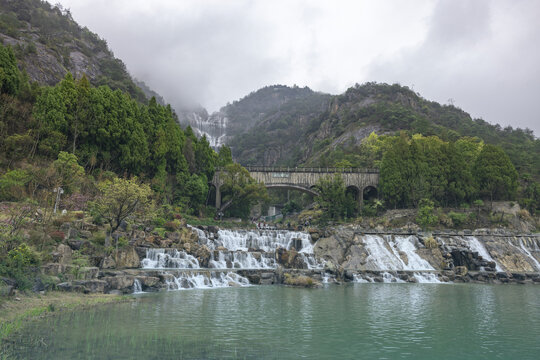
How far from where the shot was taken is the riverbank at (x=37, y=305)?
1016 centimetres

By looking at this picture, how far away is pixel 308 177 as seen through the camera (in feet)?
178

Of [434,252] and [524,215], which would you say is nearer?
[434,252]

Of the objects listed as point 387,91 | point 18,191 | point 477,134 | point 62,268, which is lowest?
point 62,268

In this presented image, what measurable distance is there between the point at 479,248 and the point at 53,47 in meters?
70.5

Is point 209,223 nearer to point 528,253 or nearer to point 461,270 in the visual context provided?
point 461,270

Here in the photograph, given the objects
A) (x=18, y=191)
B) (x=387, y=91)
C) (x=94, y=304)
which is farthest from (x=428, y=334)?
(x=387, y=91)

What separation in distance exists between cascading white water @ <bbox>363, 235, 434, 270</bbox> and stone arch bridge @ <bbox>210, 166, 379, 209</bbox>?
51.9 ft

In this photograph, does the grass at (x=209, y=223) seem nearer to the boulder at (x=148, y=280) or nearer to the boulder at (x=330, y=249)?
the boulder at (x=330, y=249)

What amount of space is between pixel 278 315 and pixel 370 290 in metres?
11.1

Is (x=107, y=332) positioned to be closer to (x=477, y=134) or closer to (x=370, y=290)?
(x=370, y=290)

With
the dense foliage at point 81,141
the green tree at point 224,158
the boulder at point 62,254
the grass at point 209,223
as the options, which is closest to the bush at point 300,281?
the boulder at point 62,254

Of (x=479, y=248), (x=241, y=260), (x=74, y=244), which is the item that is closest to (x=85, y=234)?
(x=74, y=244)

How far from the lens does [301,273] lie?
88.5 ft

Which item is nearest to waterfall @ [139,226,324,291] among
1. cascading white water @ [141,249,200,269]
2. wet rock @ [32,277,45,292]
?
cascading white water @ [141,249,200,269]
